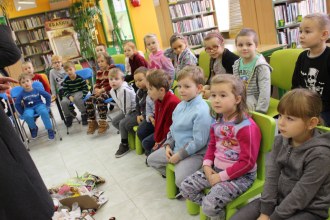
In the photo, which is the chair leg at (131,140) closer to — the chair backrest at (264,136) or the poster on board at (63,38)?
the chair backrest at (264,136)

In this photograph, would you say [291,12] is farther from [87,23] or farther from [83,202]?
[87,23]

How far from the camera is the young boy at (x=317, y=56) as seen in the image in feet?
6.44

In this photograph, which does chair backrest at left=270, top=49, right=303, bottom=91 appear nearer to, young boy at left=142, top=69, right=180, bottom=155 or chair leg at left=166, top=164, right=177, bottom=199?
young boy at left=142, top=69, right=180, bottom=155

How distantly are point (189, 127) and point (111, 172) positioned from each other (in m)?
1.27

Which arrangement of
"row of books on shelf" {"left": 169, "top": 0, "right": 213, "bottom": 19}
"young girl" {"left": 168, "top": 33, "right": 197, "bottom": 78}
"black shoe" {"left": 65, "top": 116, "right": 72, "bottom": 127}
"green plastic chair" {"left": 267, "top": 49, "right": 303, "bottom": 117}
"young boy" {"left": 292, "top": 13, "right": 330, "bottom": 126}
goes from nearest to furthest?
"young boy" {"left": 292, "top": 13, "right": 330, "bottom": 126}, "green plastic chair" {"left": 267, "top": 49, "right": 303, "bottom": 117}, "young girl" {"left": 168, "top": 33, "right": 197, "bottom": 78}, "black shoe" {"left": 65, "top": 116, "right": 72, "bottom": 127}, "row of books on shelf" {"left": 169, "top": 0, "right": 213, "bottom": 19}

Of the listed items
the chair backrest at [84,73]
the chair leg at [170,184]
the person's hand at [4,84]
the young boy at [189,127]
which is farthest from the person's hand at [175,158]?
the chair backrest at [84,73]

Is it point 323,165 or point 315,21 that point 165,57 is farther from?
point 323,165

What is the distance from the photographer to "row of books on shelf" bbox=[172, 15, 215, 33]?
6.79 meters

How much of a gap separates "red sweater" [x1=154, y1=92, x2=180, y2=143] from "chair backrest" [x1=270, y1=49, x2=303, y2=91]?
918 millimetres

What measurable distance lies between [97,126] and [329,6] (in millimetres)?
3692

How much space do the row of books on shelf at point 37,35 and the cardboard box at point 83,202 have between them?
7054 millimetres

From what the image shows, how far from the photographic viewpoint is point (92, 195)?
2539 millimetres

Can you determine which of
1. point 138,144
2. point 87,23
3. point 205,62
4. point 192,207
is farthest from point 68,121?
point 87,23

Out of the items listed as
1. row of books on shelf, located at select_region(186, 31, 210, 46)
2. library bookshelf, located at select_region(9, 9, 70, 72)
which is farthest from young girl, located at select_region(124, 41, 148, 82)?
library bookshelf, located at select_region(9, 9, 70, 72)
